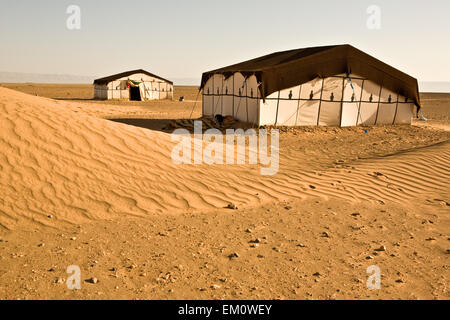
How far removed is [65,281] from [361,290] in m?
2.80

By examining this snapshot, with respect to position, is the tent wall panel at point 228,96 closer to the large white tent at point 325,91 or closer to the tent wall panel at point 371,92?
the large white tent at point 325,91

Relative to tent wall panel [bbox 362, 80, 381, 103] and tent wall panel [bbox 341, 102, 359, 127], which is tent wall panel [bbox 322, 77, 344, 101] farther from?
tent wall panel [bbox 362, 80, 381, 103]

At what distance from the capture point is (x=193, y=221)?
5105 mm

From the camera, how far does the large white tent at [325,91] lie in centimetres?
1482

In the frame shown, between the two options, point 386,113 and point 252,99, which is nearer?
point 252,99

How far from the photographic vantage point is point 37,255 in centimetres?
395

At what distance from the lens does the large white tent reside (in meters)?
14.8

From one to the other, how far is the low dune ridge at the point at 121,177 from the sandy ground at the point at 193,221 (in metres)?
0.03

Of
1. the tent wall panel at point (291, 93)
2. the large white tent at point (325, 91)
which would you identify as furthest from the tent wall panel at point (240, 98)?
the tent wall panel at point (291, 93)

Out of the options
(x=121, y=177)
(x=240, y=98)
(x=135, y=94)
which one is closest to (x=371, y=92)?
(x=240, y=98)

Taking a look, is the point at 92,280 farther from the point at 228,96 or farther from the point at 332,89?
the point at 228,96

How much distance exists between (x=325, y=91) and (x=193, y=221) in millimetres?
12079

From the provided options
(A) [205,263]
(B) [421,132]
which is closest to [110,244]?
(A) [205,263]

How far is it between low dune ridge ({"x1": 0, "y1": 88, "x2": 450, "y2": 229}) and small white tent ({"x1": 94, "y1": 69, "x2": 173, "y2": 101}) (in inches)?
1110
